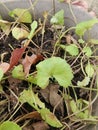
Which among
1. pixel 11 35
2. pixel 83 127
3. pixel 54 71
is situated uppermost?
pixel 11 35

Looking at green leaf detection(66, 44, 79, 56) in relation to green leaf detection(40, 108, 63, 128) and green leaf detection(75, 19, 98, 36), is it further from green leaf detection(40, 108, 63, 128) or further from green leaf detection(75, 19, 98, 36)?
green leaf detection(40, 108, 63, 128)

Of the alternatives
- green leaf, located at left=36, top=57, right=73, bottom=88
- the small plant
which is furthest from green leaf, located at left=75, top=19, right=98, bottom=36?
green leaf, located at left=36, top=57, right=73, bottom=88

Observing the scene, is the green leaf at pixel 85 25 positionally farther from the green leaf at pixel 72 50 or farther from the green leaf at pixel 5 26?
the green leaf at pixel 5 26

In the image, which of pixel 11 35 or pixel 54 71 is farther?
pixel 11 35

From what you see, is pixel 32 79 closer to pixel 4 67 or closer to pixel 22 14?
pixel 4 67

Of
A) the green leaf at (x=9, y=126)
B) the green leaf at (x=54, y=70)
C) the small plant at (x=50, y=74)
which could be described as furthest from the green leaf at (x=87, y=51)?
the green leaf at (x=9, y=126)

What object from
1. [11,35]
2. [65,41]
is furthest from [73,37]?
[11,35]

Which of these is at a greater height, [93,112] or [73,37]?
[73,37]

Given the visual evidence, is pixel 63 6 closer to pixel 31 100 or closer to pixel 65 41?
pixel 65 41
